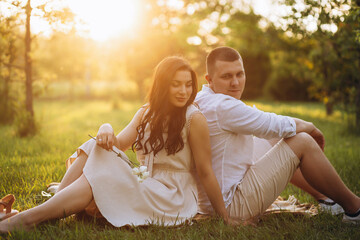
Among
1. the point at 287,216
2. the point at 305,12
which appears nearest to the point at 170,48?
the point at 305,12

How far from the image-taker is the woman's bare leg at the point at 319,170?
119 inches

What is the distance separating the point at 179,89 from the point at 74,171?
1153 millimetres

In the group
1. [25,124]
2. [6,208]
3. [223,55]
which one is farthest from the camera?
[25,124]

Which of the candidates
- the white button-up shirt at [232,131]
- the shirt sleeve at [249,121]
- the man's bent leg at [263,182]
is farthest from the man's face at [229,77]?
the man's bent leg at [263,182]

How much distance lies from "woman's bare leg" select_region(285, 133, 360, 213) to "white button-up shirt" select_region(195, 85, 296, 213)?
122 mm

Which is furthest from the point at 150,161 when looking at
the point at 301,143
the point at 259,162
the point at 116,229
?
the point at 301,143

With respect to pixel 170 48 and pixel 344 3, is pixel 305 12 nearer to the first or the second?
pixel 344 3

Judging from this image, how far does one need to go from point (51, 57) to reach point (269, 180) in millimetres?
24331

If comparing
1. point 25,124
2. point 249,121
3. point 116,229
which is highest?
point 249,121

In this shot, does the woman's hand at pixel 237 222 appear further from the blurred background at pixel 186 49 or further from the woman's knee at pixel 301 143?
the blurred background at pixel 186 49

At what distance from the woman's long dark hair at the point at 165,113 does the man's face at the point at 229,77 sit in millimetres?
329

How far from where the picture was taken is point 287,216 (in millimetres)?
3389

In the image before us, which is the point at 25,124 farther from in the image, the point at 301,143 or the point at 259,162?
the point at 301,143

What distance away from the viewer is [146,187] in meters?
2.88
